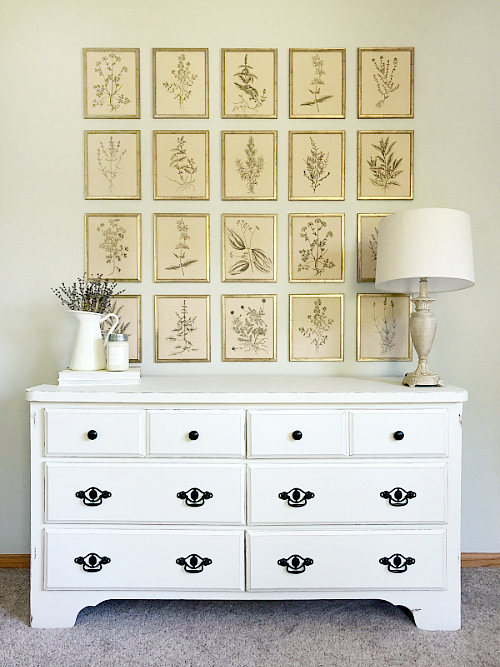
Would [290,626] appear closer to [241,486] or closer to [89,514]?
[241,486]

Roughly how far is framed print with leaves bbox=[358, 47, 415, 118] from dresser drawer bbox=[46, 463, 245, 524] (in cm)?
180

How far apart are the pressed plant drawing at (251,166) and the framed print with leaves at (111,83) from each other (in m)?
0.55

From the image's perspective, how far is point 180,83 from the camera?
2168 millimetres

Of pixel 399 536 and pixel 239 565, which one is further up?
pixel 399 536

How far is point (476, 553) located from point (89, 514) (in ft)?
6.03

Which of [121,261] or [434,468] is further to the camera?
[121,261]

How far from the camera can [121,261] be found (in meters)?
2.19

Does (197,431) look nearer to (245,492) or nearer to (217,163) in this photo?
(245,492)

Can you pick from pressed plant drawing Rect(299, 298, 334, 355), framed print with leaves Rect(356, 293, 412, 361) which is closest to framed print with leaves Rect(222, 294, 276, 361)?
pressed plant drawing Rect(299, 298, 334, 355)

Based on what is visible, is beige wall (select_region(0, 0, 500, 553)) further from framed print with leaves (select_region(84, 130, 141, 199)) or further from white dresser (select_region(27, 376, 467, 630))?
white dresser (select_region(27, 376, 467, 630))

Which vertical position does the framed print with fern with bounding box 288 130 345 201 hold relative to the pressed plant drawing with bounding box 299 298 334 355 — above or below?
above

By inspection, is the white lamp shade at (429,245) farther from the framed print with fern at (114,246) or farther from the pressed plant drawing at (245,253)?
the framed print with fern at (114,246)

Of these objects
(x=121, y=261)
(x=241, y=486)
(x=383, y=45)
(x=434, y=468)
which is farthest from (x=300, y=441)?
(x=383, y=45)

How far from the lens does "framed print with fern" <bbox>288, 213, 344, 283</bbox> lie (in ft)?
7.19
